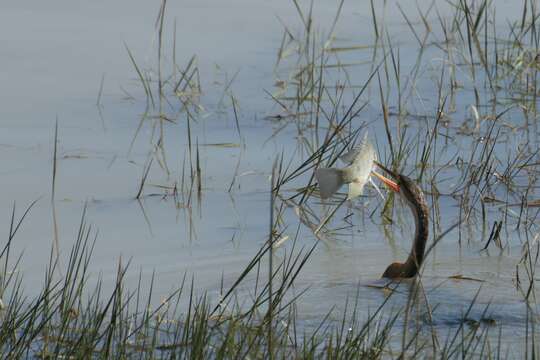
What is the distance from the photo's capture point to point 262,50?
25.2 feet

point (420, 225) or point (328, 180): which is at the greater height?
point (328, 180)

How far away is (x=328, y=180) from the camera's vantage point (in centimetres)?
313

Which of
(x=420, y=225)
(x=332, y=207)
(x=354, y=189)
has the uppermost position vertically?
(x=354, y=189)

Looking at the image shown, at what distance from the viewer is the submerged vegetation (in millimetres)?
2992

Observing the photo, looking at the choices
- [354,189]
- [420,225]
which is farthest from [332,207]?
[354,189]

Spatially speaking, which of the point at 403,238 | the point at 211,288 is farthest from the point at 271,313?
the point at 403,238

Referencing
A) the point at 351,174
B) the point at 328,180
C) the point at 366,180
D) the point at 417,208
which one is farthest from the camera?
the point at 417,208

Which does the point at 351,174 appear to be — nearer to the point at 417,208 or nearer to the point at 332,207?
the point at 417,208

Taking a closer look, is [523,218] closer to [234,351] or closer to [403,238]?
[403,238]

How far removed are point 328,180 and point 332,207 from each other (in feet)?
6.42

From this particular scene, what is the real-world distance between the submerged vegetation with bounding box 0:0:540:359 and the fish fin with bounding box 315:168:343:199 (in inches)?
5.2

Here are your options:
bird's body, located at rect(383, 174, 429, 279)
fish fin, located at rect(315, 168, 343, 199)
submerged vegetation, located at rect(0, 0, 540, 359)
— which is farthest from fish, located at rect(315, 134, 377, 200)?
bird's body, located at rect(383, 174, 429, 279)

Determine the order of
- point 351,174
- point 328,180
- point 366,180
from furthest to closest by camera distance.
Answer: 1. point 366,180
2. point 351,174
3. point 328,180

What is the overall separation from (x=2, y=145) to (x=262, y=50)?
2.26 meters
